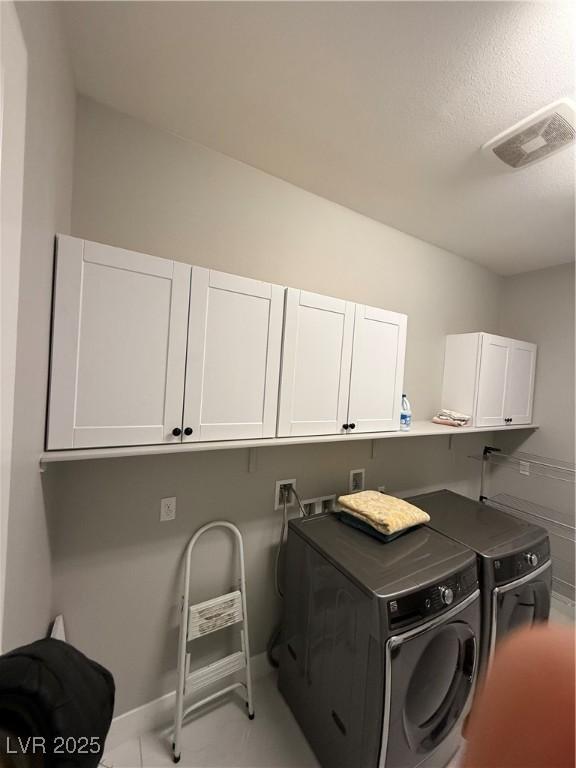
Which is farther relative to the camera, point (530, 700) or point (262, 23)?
point (262, 23)


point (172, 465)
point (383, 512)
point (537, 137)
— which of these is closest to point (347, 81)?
point (537, 137)

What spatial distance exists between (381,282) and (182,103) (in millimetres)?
1445

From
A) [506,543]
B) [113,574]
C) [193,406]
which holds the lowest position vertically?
[113,574]

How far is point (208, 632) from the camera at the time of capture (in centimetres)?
146

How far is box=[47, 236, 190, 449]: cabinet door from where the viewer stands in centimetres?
101

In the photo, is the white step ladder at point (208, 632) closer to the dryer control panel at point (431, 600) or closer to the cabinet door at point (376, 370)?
the dryer control panel at point (431, 600)

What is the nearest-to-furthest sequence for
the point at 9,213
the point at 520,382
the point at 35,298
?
the point at 9,213
the point at 35,298
the point at 520,382

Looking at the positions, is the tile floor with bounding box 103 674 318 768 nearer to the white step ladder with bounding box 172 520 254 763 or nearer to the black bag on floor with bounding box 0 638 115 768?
the white step ladder with bounding box 172 520 254 763

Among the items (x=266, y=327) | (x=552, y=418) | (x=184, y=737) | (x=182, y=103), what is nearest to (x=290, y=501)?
(x=266, y=327)

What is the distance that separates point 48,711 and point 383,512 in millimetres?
1433

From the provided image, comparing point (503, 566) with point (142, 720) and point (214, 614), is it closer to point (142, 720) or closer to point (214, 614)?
point (214, 614)

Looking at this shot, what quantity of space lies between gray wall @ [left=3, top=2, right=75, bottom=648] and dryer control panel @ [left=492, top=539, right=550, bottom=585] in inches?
72.5

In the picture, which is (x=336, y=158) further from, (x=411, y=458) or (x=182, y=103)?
(x=411, y=458)

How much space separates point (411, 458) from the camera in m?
2.31
